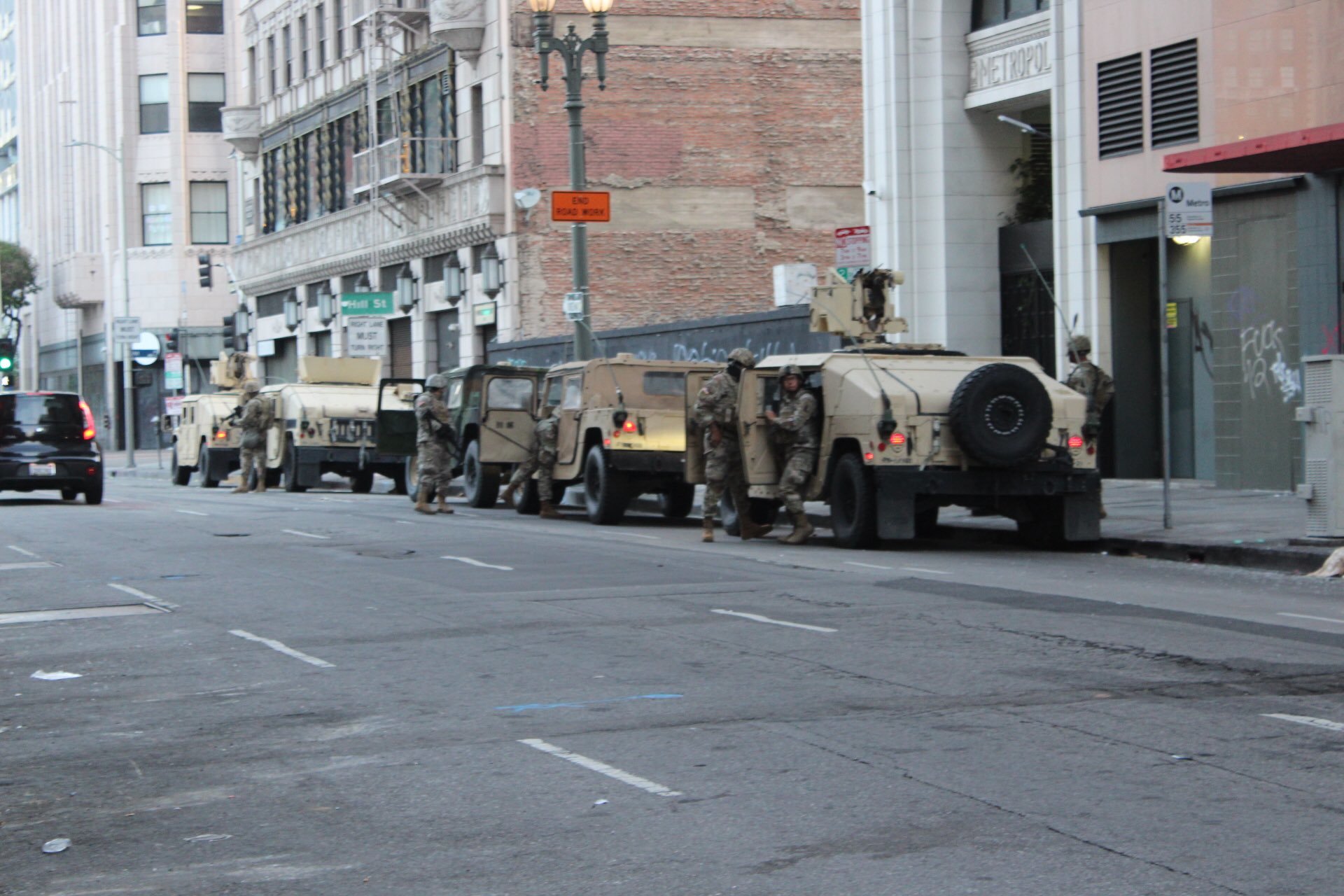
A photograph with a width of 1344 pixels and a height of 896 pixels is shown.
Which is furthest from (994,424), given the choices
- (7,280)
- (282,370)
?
(7,280)

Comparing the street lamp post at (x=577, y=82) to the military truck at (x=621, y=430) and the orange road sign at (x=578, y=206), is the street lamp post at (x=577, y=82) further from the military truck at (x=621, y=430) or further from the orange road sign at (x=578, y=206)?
the military truck at (x=621, y=430)

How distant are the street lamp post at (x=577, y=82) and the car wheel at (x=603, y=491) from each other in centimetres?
479

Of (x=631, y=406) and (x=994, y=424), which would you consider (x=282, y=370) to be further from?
(x=994, y=424)

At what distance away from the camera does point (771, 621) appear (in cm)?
1145

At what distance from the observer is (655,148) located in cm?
4172

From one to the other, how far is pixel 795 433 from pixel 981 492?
193 centimetres

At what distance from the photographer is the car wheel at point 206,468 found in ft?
119

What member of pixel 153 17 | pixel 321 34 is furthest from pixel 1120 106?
pixel 153 17

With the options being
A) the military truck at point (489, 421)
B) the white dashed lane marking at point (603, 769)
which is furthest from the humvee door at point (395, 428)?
the white dashed lane marking at point (603, 769)

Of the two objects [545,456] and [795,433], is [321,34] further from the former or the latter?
[795,433]

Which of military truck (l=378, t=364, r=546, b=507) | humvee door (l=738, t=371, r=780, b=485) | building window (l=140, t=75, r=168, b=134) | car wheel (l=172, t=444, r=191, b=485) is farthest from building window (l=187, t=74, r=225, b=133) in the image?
humvee door (l=738, t=371, r=780, b=485)

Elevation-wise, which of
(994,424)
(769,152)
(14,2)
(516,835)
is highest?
(14,2)

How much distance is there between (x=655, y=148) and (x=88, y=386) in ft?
141

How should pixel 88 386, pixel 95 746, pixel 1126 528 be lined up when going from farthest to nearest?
1. pixel 88 386
2. pixel 1126 528
3. pixel 95 746
